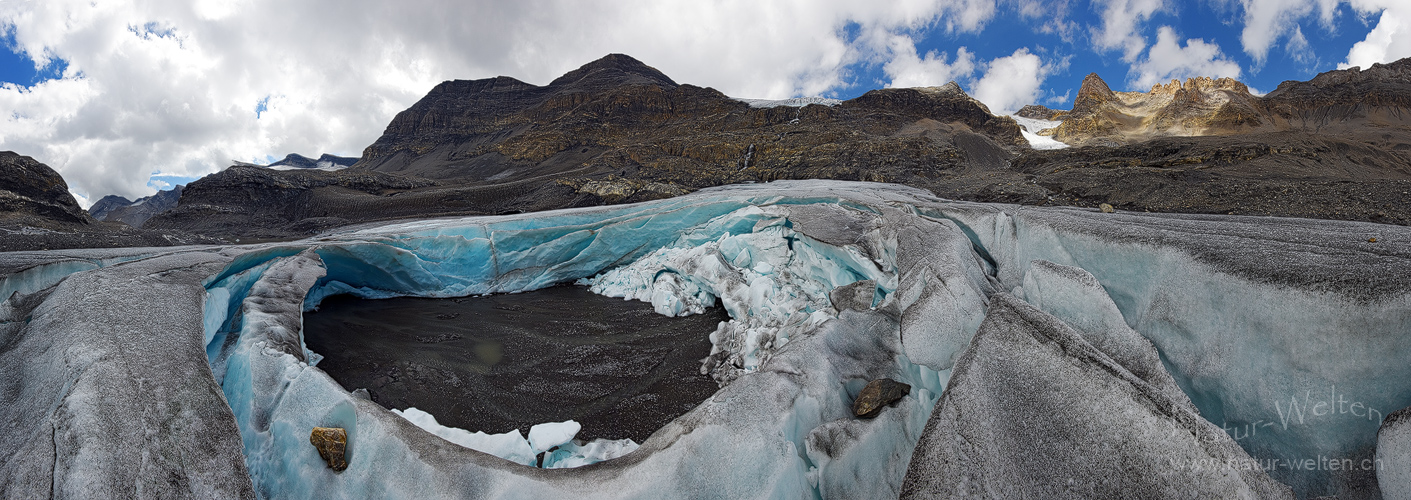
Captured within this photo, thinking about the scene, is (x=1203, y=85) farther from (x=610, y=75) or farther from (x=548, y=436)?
(x=548, y=436)

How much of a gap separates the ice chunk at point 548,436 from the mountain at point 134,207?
6118 cm

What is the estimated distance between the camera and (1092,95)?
5212 cm

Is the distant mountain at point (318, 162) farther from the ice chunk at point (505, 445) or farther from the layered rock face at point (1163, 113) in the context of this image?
the layered rock face at point (1163, 113)

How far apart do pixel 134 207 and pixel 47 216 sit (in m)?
66.5

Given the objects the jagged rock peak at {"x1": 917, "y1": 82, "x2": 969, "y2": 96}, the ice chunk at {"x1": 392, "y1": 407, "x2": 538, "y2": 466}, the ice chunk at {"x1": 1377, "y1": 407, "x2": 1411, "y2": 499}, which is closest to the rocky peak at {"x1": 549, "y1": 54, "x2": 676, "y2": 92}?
the jagged rock peak at {"x1": 917, "y1": 82, "x2": 969, "y2": 96}

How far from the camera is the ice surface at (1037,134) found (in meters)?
40.9

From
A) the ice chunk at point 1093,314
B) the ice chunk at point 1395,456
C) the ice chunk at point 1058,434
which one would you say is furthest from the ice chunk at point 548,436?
the ice chunk at point 1395,456

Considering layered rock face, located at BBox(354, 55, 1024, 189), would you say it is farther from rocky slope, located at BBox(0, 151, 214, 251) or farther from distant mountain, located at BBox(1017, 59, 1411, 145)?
rocky slope, located at BBox(0, 151, 214, 251)

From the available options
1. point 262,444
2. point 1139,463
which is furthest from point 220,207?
point 1139,463

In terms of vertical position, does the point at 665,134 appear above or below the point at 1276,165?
above

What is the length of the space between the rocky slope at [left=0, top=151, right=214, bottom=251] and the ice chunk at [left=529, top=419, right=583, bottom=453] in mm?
6688

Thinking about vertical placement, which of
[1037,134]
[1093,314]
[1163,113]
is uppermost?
[1163,113]

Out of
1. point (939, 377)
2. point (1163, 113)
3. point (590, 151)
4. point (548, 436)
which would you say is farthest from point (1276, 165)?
point (1163, 113)

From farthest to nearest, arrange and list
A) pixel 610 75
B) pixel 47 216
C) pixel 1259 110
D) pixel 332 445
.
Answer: pixel 610 75
pixel 1259 110
pixel 47 216
pixel 332 445
